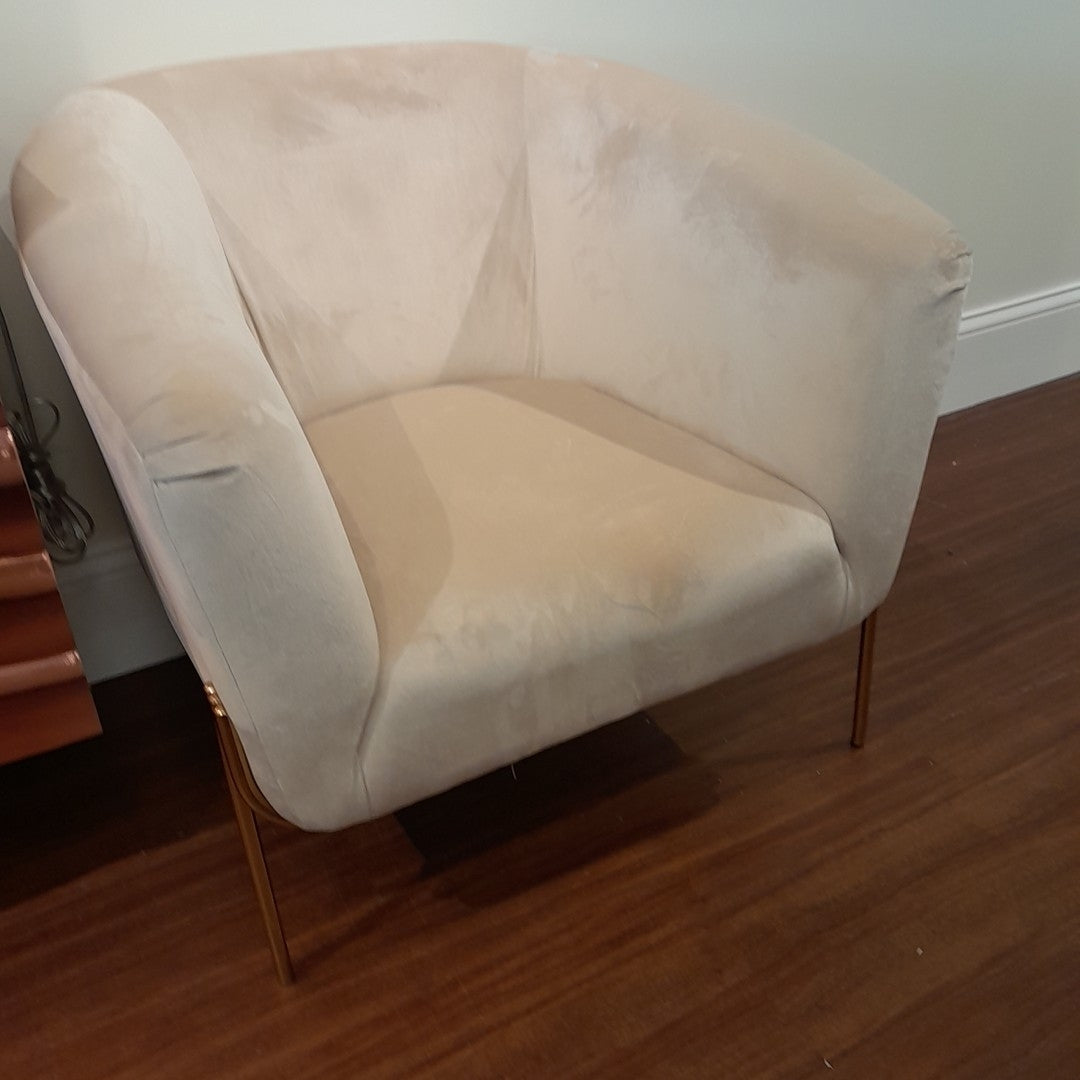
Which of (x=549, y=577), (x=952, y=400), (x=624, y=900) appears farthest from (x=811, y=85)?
(x=624, y=900)

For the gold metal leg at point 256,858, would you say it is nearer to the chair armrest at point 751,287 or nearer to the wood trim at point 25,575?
the wood trim at point 25,575

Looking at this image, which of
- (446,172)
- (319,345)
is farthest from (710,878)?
(446,172)

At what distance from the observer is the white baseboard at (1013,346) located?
2.09m

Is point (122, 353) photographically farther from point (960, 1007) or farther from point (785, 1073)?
point (960, 1007)

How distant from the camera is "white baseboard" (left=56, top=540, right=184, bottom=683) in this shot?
1.43 meters

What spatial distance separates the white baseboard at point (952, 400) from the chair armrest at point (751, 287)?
2.20ft

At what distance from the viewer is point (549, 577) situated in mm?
937

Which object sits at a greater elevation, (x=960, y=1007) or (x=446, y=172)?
(x=446, y=172)

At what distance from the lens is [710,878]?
1159mm

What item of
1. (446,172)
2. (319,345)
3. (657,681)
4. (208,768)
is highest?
(446,172)

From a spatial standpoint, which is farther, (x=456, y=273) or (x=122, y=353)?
(x=456, y=273)

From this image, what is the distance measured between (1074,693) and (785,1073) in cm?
69

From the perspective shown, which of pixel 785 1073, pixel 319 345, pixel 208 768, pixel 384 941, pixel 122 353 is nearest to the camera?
pixel 122 353

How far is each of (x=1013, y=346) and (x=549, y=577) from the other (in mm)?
1584
